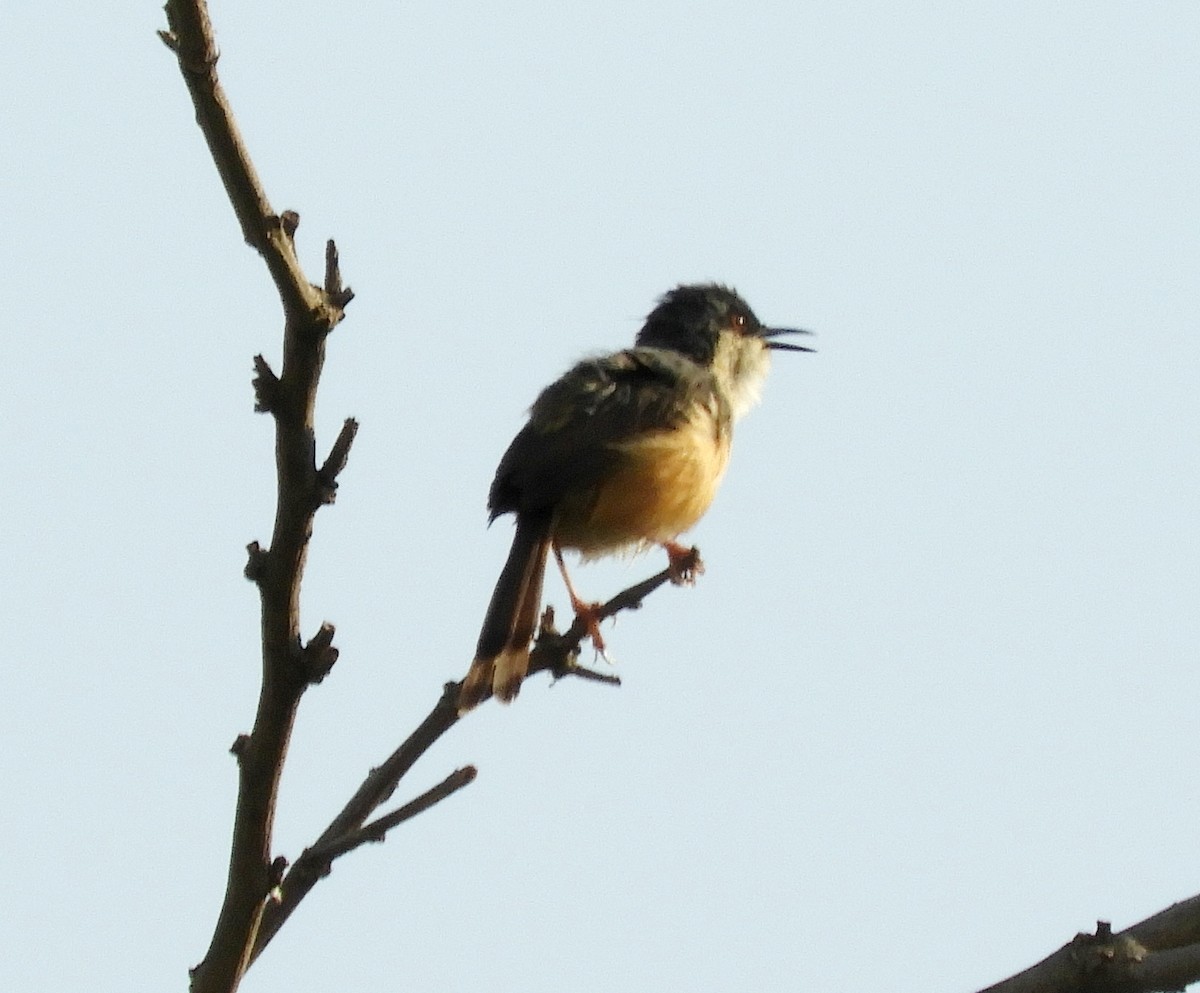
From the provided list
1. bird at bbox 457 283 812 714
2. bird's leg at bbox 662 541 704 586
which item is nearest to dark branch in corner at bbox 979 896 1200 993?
bird at bbox 457 283 812 714

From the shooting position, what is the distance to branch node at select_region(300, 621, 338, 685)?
3.48 meters

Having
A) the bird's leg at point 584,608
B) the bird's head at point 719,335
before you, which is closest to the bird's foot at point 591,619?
the bird's leg at point 584,608

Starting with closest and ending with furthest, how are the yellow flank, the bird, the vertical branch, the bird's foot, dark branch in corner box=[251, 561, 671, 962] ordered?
1. the vertical branch
2. dark branch in corner box=[251, 561, 671, 962]
3. the bird's foot
4. the bird
5. the yellow flank

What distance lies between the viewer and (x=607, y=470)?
7203 millimetres

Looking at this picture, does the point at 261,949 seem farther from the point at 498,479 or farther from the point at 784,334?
the point at 784,334

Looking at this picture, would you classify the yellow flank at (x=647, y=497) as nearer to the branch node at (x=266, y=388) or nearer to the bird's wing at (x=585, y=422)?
the bird's wing at (x=585, y=422)

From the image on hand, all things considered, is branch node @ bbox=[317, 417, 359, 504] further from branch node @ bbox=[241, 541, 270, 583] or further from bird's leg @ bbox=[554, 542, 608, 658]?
bird's leg @ bbox=[554, 542, 608, 658]

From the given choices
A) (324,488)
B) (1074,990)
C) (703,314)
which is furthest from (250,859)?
(703,314)

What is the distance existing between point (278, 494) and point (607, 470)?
3.79 m

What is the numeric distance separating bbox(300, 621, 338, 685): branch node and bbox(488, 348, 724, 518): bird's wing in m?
3.56

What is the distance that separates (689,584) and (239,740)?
13.4 ft

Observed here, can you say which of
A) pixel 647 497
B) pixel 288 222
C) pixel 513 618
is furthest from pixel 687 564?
pixel 288 222

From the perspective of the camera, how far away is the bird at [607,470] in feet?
23.0

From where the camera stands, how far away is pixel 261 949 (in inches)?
146
